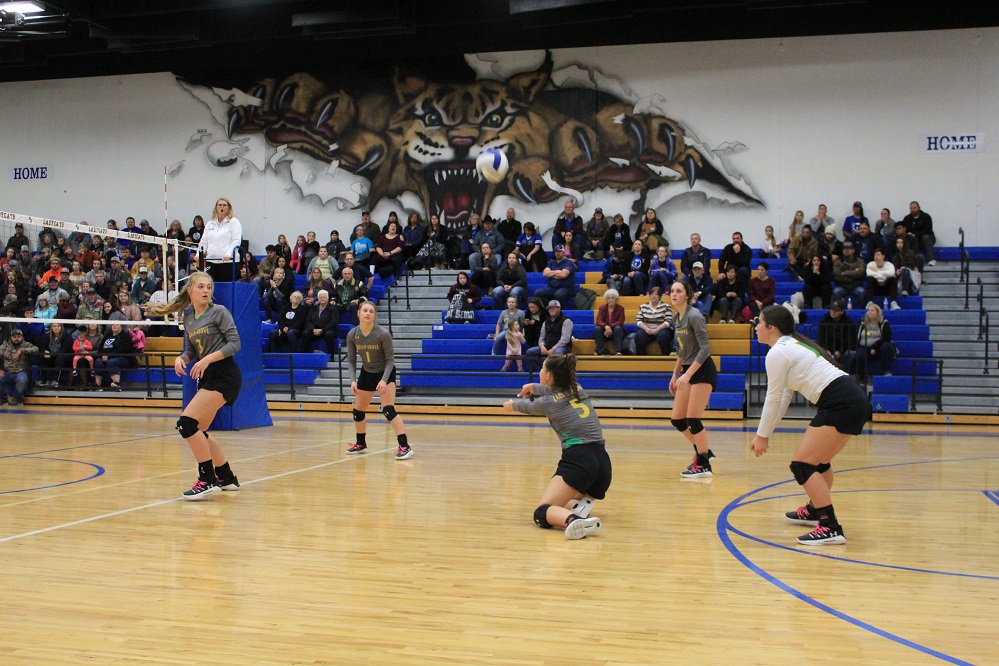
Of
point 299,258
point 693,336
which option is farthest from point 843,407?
point 299,258

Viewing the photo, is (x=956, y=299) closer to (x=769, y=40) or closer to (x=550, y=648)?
(x=769, y=40)

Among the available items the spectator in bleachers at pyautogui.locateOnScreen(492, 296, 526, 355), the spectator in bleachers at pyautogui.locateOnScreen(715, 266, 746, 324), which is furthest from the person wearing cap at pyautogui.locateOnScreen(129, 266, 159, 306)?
the spectator in bleachers at pyautogui.locateOnScreen(715, 266, 746, 324)

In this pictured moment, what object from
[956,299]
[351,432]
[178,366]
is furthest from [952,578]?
[956,299]

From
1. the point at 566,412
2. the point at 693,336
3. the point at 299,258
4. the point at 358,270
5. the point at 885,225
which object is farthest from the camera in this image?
the point at 299,258

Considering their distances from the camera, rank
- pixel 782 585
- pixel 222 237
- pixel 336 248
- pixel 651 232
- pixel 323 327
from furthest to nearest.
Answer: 1. pixel 336 248
2. pixel 651 232
3. pixel 323 327
4. pixel 222 237
5. pixel 782 585

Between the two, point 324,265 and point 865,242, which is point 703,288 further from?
point 324,265

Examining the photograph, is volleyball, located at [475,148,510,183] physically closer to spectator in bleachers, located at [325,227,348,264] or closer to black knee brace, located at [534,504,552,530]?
spectator in bleachers, located at [325,227,348,264]

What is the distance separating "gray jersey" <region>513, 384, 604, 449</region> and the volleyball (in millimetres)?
15837

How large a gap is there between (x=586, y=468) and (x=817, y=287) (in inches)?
491

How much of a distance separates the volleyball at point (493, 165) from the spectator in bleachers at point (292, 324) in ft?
19.2

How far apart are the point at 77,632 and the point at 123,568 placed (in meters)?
1.22

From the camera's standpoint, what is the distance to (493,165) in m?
21.8

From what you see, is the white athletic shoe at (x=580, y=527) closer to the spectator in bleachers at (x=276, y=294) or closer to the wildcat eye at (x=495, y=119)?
the spectator in bleachers at (x=276, y=294)

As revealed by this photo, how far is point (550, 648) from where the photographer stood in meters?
3.95
